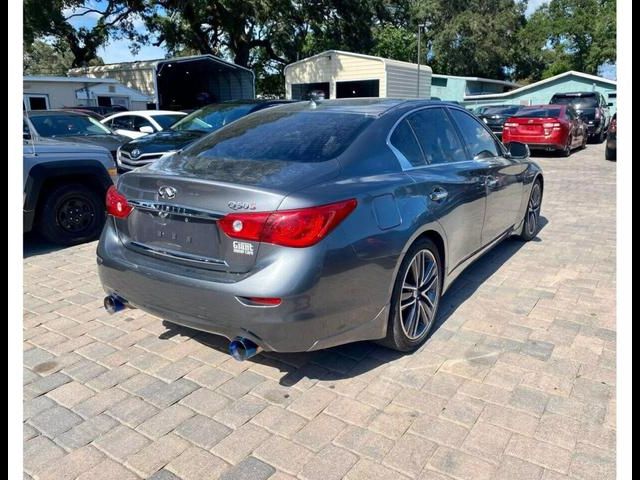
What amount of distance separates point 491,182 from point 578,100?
19305 millimetres

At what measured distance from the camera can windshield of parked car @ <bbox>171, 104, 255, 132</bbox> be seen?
9.84 m

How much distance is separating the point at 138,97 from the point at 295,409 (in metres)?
24.4

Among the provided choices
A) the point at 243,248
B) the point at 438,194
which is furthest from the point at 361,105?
the point at 243,248

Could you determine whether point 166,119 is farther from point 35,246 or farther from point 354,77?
point 354,77

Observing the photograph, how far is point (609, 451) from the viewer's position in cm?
240

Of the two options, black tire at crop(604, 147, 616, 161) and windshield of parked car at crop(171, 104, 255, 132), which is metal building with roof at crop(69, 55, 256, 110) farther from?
black tire at crop(604, 147, 616, 161)

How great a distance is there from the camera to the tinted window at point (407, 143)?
3.39 metres

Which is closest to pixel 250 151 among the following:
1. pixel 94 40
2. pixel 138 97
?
pixel 138 97

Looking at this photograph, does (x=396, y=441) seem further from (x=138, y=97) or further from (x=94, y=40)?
(x=94, y=40)

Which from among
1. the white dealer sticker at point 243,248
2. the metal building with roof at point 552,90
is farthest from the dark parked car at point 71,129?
the metal building with roof at point 552,90

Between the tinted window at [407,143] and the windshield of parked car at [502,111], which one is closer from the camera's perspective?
the tinted window at [407,143]

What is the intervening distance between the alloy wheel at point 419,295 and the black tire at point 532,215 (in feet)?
8.80

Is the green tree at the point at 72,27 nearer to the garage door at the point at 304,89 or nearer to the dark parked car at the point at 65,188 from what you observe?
the garage door at the point at 304,89

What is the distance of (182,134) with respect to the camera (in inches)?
376
